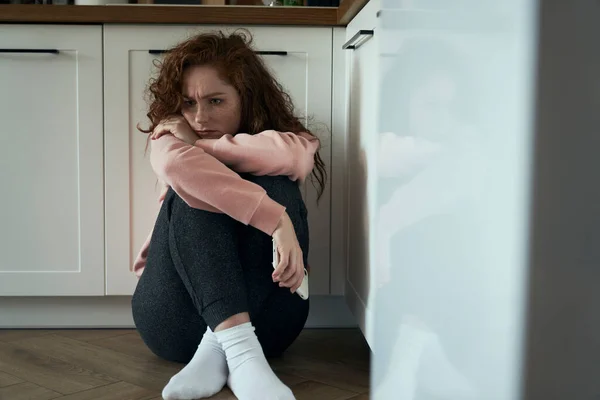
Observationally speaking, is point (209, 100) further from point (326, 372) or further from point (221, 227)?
point (326, 372)

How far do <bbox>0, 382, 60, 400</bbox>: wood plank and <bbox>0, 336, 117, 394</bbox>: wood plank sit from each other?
2 centimetres

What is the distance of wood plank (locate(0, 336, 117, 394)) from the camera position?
1512 millimetres

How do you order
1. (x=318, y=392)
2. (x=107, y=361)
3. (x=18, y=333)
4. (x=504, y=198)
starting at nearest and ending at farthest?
(x=504, y=198) → (x=318, y=392) → (x=107, y=361) → (x=18, y=333)

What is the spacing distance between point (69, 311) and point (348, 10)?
106cm

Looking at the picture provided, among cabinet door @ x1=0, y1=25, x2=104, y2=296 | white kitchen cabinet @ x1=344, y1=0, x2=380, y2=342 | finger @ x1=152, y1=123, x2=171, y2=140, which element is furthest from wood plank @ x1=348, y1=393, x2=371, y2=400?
cabinet door @ x1=0, y1=25, x2=104, y2=296

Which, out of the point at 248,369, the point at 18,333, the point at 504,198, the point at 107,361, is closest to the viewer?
the point at 504,198

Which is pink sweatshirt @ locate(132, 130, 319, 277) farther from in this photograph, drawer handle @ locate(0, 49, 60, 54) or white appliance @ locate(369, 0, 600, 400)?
white appliance @ locate(369, 0, 600, 400)

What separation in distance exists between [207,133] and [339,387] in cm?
61

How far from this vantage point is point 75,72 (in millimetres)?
1866

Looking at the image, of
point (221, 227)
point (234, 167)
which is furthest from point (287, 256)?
point (234, 167)

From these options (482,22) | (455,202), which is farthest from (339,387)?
(482,22)

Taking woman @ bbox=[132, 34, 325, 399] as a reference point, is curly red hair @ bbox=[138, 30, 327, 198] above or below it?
above

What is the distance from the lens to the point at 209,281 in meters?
1.44

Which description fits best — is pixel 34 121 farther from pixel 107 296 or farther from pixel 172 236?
pixel 172 236
